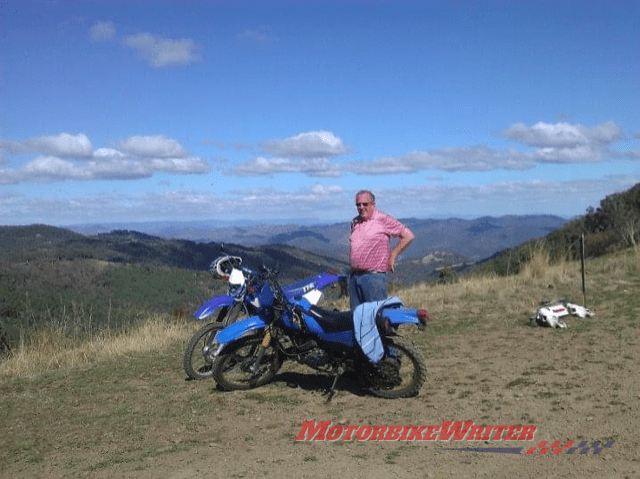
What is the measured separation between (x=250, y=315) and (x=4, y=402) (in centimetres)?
286

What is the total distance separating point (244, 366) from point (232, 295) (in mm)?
872

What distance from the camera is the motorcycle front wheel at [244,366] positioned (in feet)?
20.4

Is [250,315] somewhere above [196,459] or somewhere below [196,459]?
above

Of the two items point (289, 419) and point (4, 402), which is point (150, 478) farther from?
point (4, 402)

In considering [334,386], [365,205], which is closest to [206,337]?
[334,386]

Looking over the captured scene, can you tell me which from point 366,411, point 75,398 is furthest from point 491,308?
point 75,398

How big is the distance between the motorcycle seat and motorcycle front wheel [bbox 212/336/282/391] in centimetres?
72

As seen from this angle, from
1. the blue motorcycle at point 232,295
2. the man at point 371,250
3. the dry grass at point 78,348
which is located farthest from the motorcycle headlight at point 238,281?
the dry grass at point 78,348

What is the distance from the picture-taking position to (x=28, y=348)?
8656 mm

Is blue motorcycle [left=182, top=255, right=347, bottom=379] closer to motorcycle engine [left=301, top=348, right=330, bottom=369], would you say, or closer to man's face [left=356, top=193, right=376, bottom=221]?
motorcycle engine [left=301, top=348, right=330, bottom=369]

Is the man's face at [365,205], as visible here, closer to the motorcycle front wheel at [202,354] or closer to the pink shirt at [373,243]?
the pink shirt at [373,243]

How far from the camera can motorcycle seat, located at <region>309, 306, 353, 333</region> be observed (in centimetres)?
583

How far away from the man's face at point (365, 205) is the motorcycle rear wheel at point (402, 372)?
1.44 meters

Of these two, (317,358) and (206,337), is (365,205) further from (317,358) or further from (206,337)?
(206,337)
